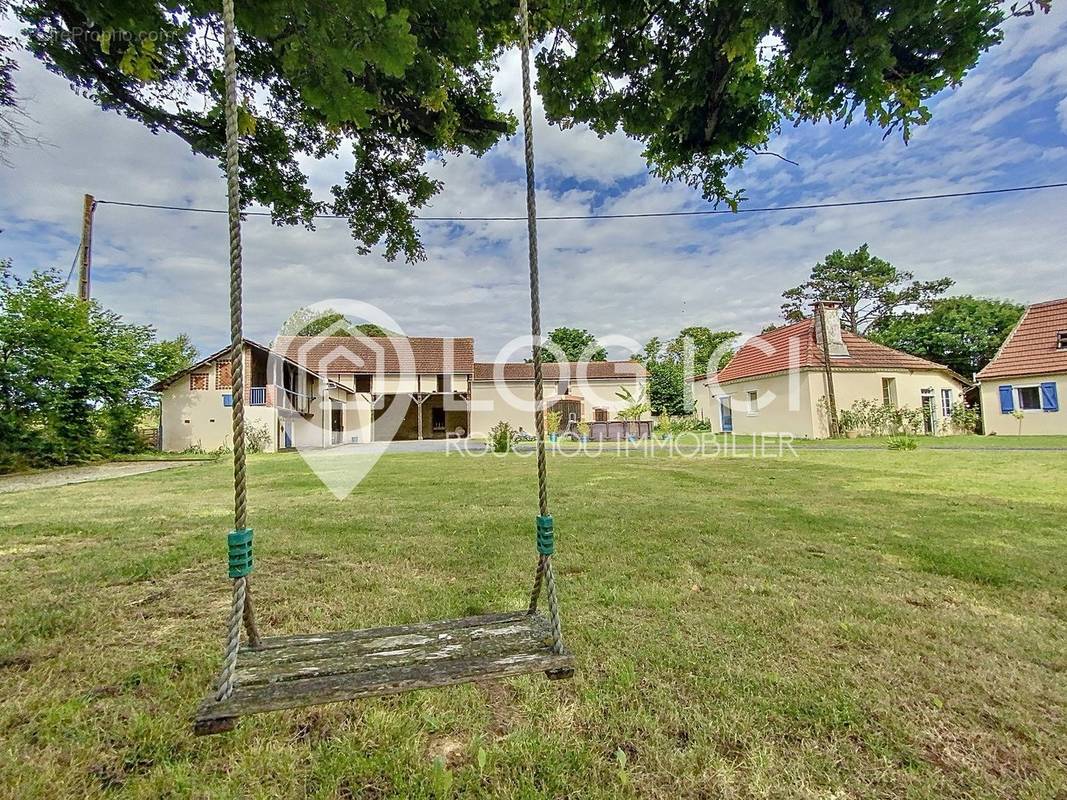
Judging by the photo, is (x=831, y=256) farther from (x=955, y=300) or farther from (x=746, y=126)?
(x=746, y=126)

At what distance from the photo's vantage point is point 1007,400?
1650 centimetres

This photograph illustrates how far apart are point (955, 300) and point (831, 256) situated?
24.6ft

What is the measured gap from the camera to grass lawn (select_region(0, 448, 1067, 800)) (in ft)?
4.78

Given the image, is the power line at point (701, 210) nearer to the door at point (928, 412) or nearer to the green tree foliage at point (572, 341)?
the door at point (928, 412)

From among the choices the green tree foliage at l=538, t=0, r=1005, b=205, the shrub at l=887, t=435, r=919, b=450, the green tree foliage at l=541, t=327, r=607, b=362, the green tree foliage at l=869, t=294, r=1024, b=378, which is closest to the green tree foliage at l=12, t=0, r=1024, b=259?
the green tree foliage at l=538, t=0, r=1005, b=205

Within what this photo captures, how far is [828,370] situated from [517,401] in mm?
15615

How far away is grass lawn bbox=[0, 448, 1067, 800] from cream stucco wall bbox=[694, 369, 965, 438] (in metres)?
12.7

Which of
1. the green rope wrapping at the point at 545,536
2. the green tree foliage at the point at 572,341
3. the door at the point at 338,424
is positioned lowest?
the green rope wrapping at the point at 545,536

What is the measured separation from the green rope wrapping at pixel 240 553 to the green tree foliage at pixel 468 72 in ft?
8.96

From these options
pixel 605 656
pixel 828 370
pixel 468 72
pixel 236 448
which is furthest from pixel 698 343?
pixel 236 448

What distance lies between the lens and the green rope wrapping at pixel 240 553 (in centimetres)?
154

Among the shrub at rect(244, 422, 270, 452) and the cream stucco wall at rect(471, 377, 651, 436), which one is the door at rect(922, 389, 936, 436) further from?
the shrub at rect(244, 422, 270, 452)

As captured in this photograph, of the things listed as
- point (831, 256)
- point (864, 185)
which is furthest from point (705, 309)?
point (864, 185)

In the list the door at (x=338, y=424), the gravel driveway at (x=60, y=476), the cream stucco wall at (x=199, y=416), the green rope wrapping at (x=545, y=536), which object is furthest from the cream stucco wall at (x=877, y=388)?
the door at (x=338, y=424)
